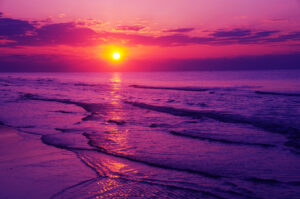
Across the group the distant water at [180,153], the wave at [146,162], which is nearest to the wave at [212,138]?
the distant water at [180,153]

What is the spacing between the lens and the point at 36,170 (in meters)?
5.74

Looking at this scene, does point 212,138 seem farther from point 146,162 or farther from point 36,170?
point 36,170

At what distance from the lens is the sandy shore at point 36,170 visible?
15.6 ft

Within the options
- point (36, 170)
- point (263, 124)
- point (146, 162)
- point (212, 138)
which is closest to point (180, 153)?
point (146, 162)

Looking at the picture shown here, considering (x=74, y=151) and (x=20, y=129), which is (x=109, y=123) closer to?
(x=20, y=129)

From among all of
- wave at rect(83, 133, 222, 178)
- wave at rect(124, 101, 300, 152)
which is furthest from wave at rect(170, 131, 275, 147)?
wave at rect(83, 133, 222, 178)

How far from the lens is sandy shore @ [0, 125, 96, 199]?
4757 millimetres

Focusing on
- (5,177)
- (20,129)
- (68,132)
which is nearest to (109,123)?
(68,132)

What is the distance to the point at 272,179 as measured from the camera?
5.43 meters

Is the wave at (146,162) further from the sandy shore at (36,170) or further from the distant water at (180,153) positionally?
the sandy shore at (36,170)

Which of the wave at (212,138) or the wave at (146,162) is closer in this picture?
the wave at (146,162)

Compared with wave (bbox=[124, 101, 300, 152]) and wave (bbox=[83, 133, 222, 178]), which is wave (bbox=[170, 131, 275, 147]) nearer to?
wave (bbox=[124, 101, 300, 152])

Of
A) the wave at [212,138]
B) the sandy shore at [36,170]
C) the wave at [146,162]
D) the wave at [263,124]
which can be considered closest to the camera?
the sandy shore at [36,170]

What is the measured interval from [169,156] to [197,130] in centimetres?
377
